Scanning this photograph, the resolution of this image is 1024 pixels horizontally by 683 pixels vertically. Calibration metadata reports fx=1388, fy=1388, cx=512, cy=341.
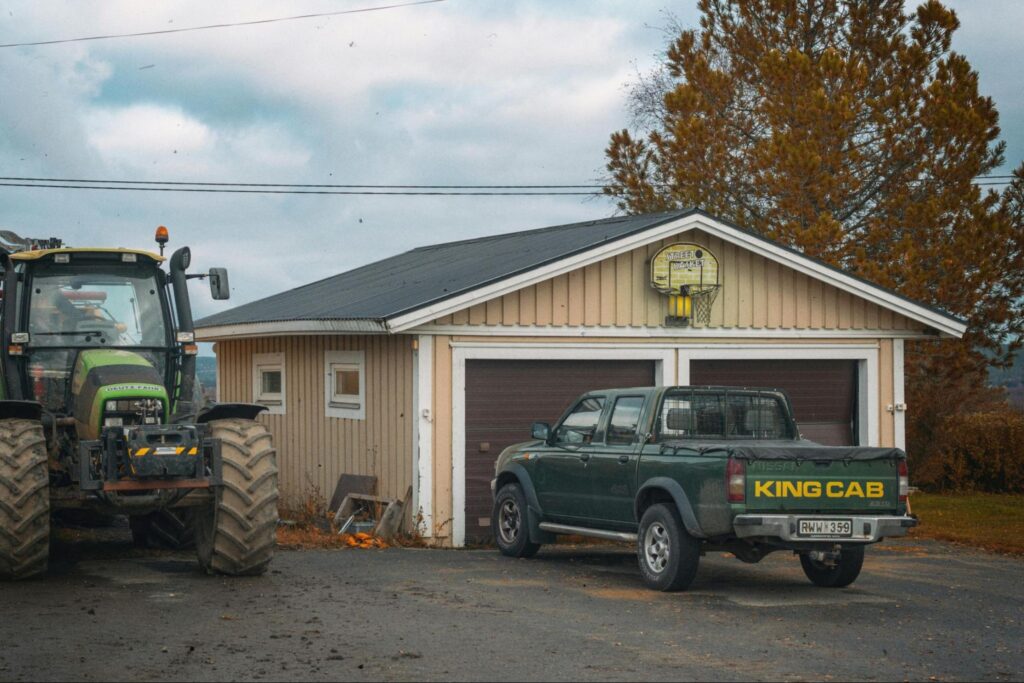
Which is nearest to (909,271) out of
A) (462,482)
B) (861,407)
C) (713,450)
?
(861,407)

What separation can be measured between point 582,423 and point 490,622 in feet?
13.5

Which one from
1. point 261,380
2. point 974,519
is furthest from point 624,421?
point 974,519

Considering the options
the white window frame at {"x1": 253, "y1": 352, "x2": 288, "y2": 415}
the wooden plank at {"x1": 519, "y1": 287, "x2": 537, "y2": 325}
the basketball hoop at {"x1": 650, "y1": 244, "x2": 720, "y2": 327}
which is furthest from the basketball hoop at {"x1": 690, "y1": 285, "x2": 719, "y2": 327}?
the white window frame at {"x1": 253, "y1": 352, "x2": 288, "y2": 415}

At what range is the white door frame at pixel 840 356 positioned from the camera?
1761 cm

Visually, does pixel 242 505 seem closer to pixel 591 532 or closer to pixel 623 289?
pixel 591 532

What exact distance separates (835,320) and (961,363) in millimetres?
8782

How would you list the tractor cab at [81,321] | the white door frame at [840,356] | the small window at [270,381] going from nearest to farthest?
1. the tractor cab at [81,321]
2. the white door frame at [840,356]
3. the small window at [270,381]

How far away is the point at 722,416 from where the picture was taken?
12.9 metres

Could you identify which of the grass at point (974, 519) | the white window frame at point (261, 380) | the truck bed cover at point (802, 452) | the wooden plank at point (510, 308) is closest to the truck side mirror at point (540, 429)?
the truck bed cover at point (802, 452)

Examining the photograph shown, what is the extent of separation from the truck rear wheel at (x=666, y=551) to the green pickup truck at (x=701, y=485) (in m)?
0.01

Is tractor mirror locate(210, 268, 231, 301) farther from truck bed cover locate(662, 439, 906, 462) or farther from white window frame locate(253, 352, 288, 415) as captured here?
white window frame locate(253, 352, 288, 415)

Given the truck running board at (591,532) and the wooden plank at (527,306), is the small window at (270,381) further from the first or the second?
the truck running board at (591,532)

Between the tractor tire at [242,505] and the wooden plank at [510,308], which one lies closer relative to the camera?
the tractor tire at [242,505]

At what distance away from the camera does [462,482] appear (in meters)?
16.3
